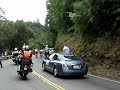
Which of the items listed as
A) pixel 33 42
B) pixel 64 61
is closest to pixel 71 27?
pixel 64 61

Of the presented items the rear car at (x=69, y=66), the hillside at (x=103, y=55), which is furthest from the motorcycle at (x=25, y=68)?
the hillside at (x=103, y=55)

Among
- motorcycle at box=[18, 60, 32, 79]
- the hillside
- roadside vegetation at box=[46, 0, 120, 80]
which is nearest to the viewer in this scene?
motorcycle at box=[18, 60, 32, 79]

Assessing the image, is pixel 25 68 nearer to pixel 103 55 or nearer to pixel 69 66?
pixel 69 66

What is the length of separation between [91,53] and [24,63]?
835 cm

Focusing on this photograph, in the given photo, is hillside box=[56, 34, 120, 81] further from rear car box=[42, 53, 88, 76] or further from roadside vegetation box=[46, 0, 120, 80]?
rear car box=[42, 53, 88, 76]

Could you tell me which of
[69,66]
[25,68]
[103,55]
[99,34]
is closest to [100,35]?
[99,34]

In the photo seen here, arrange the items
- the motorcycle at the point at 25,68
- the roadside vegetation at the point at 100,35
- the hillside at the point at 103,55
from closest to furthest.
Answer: the motorcycle at the point at 25,68
the hillside at the point at 103,55
the roadside vegetation at the point at 100,35

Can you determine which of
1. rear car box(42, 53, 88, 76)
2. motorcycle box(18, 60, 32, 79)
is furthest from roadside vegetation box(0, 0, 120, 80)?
motorcycle box(18, 60, 32, 79)

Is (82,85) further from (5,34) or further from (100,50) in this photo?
(5,34)

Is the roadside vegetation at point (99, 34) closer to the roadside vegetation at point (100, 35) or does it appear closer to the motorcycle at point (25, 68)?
the roadside vegetation at point (100, 35)

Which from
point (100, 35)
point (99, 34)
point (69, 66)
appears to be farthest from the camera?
point (99, 34)

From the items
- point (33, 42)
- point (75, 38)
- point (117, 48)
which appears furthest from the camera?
point (33, 42)

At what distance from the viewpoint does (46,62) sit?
21.6 meters

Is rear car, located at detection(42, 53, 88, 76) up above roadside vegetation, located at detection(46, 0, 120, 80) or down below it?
below
